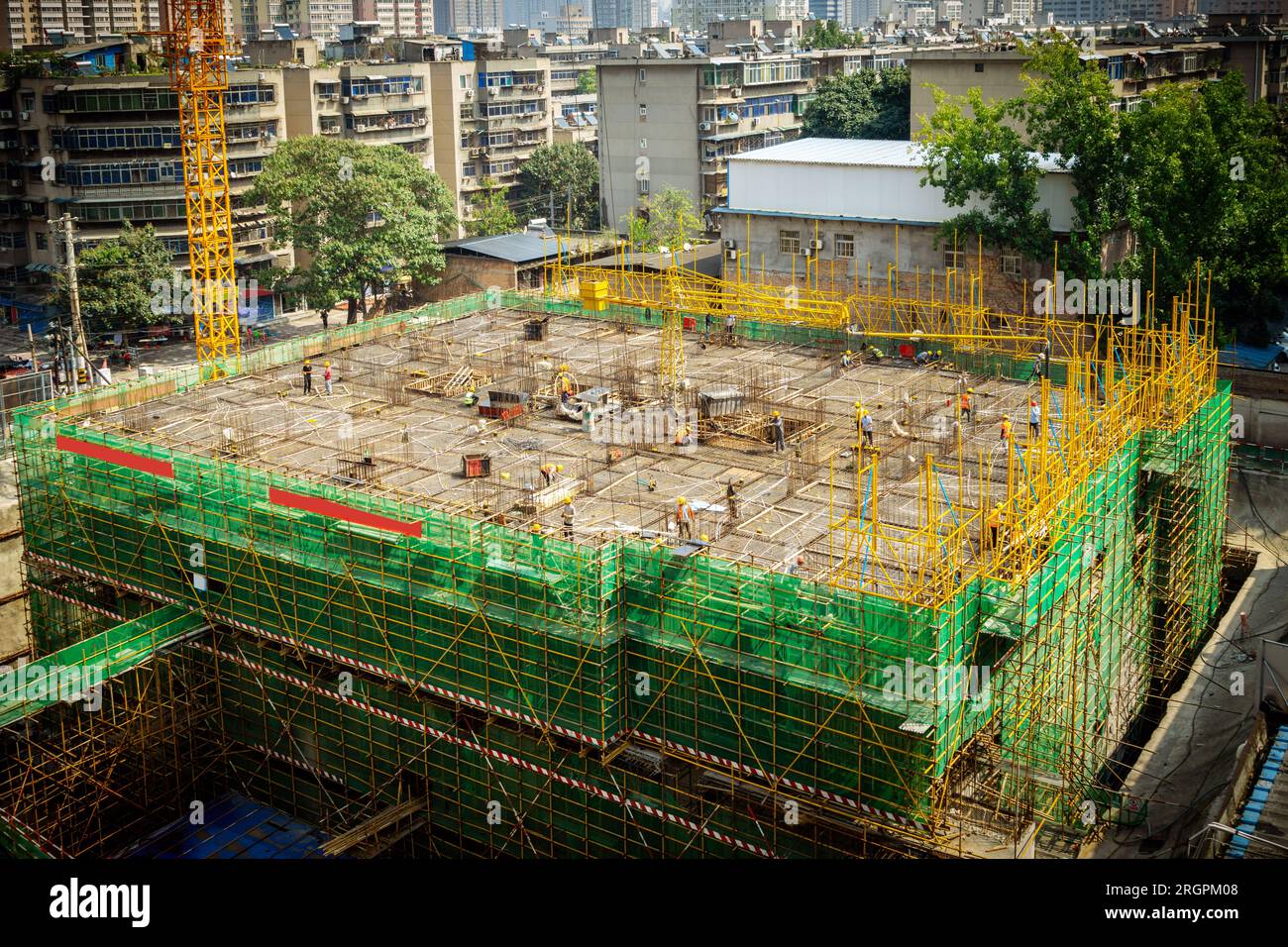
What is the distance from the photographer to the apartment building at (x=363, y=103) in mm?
97750

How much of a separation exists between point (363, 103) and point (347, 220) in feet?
110

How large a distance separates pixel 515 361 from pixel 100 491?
1334 cm

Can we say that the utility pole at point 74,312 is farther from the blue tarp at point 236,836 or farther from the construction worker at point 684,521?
the construction worker at point 684,521

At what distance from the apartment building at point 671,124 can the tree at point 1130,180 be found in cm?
5550

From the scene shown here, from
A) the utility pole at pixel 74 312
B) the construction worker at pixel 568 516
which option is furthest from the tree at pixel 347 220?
the construction worker at pixel 568 516

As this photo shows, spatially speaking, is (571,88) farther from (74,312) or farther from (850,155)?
(74,312)

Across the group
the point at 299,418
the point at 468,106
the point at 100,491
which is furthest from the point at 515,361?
Result: the point at 468,106

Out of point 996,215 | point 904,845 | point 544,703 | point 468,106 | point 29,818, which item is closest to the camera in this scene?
point 904,845

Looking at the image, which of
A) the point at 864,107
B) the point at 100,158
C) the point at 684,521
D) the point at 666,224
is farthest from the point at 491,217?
the point at 684,521

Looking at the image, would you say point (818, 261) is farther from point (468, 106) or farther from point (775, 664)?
point (468, 106)

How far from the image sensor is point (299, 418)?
37656mm

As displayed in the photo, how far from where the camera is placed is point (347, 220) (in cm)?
7169
